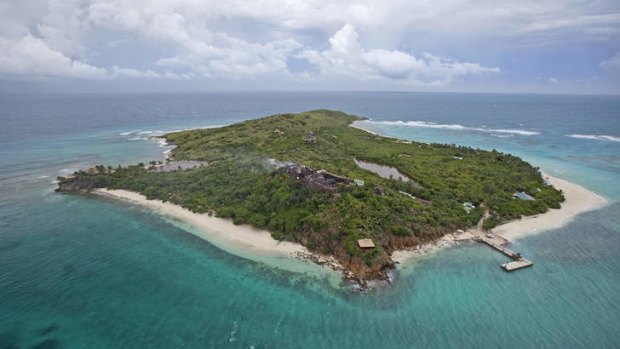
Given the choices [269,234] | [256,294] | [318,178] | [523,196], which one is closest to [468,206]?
[523,196]

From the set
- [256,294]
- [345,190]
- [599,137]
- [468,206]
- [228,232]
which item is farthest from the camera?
[599,137]

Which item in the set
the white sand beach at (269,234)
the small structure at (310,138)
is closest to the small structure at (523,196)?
the white sand beach at (269,234)

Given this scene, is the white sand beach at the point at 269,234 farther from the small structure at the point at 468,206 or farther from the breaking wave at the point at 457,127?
the breaking wave at the point at 457,127

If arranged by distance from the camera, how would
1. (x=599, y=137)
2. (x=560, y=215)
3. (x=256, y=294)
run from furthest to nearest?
(x=599, y=137), (x=560, y=215), (x=256, y=294)

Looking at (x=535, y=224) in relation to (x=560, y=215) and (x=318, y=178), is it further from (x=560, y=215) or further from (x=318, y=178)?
(x=318, y=178)

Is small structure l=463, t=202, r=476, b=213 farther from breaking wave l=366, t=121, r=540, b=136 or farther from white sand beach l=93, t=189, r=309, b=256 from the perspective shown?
breaking wave l=366, t=121, r=540, b=136

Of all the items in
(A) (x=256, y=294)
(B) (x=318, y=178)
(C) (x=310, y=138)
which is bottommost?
(A) (x=256, y=294)

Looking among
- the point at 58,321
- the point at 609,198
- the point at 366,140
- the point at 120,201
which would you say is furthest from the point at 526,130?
the point at 58,321
